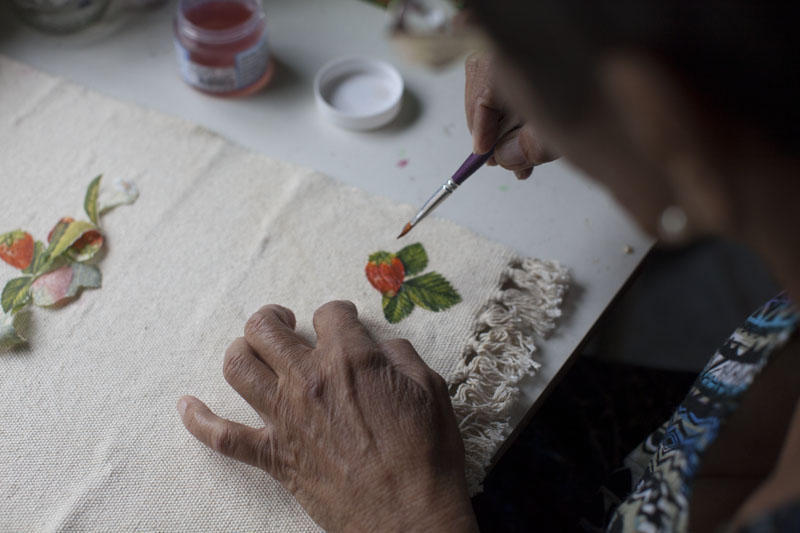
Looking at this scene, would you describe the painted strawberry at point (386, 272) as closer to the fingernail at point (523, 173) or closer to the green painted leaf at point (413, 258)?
the green painted leaf at point (413, 258)

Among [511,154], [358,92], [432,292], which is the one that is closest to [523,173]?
[511,154]

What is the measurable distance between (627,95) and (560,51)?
0.13 ft

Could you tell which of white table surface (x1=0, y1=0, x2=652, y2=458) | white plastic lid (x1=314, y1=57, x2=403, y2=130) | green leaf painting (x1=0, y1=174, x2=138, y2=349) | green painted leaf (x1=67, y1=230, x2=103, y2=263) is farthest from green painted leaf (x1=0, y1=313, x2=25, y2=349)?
white plastic lid (x1=314, y1=57, x2=403, y2=130)

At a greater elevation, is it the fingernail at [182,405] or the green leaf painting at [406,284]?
the green leaf painting at [406,284]

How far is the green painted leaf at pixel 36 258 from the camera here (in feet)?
2.60

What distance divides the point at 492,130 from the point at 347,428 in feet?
1.17

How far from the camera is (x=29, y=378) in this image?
0.72 m

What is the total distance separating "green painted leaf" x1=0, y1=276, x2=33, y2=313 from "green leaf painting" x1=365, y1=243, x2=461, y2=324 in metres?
0.39

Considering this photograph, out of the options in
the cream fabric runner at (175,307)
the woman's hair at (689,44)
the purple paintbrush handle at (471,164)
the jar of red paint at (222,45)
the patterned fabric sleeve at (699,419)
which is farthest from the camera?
the jar of red paint at (222,45)

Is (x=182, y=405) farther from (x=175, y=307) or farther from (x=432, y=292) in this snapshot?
(x=432, y=292)

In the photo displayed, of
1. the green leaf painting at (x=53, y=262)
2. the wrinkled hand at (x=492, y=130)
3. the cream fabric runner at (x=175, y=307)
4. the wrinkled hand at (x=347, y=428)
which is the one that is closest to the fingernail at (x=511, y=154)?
the wrinkled hand at (x=492, y=130)

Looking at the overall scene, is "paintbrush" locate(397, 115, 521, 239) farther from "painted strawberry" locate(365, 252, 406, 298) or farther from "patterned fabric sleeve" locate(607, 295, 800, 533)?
"patterned fabric sleeve" locate(607, 295, 800, 533)

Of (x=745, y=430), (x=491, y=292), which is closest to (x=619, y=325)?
(x=491, y=292)

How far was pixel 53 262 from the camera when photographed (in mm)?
801
